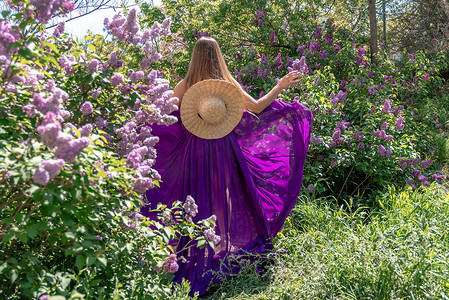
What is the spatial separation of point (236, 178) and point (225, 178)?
0.38 feet

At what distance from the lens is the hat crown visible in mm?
3006

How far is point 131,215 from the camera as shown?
2.01 m

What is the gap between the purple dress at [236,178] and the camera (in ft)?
10.3

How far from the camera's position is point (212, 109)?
300 cm

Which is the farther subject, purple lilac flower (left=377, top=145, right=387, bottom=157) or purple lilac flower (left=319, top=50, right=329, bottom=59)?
purple lilac flower (left=319, top=50, right=329, bottom=59)

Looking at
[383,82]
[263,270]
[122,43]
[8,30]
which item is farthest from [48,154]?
[383,82]

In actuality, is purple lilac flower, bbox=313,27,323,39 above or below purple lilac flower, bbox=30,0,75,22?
above

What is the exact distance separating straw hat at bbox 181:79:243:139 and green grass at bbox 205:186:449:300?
3.14ft

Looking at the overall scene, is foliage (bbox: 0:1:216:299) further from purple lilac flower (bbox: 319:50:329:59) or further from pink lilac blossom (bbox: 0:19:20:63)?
purple lilac flower (bbox: 319:50:329:59)

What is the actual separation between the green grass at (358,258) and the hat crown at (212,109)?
102cm

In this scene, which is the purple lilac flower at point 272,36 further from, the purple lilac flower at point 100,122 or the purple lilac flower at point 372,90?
the purple lilac flower at point 100,122

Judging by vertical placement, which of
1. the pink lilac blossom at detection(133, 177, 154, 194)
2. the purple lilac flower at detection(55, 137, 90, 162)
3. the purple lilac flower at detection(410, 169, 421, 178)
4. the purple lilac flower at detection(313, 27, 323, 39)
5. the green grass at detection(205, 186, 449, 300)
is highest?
the purple lilac flower at detection(313, 27, 323, 39)

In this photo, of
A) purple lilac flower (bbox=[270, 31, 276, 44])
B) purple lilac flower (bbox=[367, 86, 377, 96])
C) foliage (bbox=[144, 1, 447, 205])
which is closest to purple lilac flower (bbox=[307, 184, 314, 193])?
foliage (bbox=[144, 1, 447, 205])

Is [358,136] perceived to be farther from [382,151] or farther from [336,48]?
[336,48]
